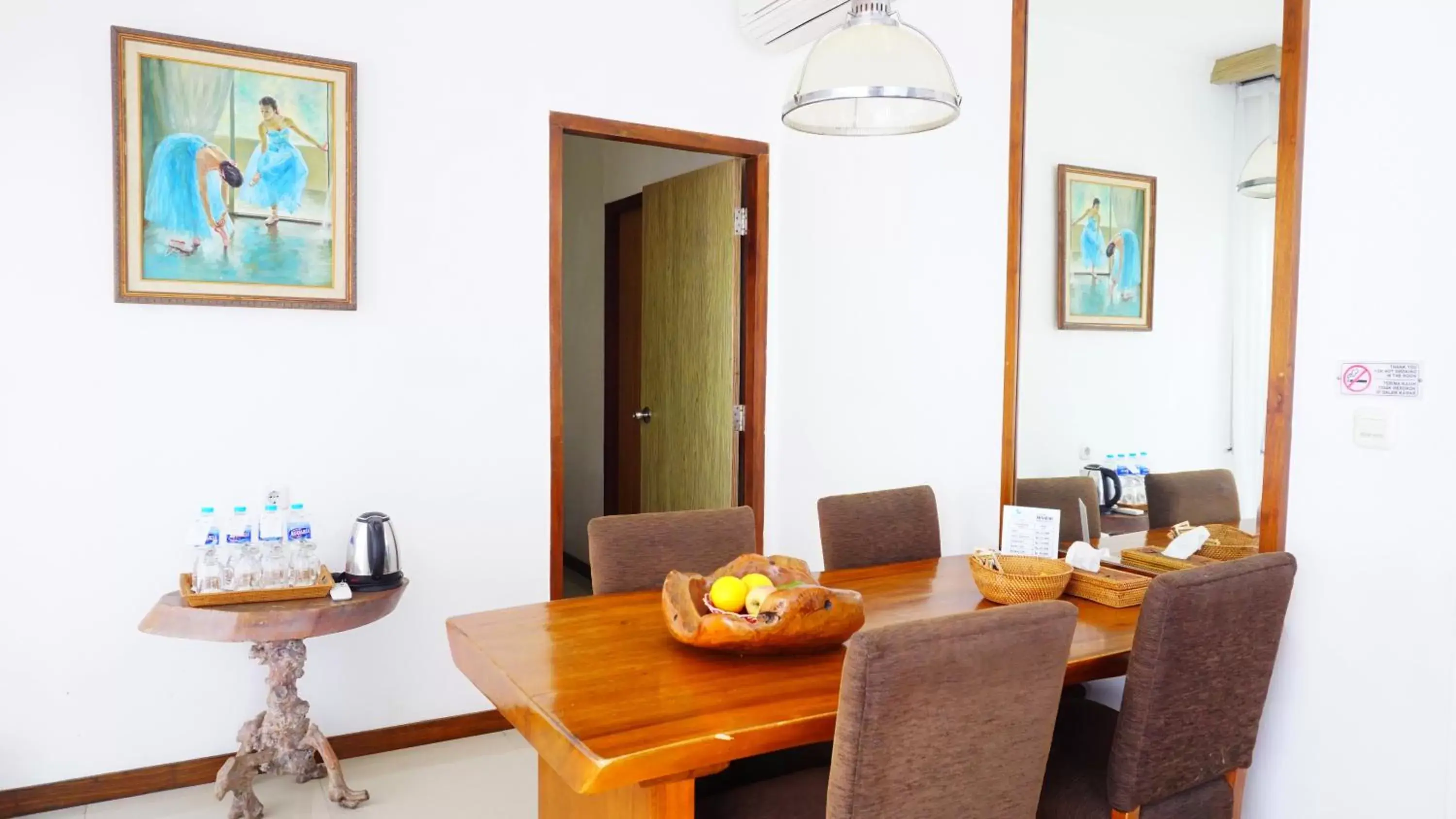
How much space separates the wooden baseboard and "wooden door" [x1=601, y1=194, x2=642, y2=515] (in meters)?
1.71

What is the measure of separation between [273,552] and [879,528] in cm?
171

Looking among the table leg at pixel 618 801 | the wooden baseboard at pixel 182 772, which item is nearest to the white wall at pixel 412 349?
the wooden baseboard at pixel 182 772

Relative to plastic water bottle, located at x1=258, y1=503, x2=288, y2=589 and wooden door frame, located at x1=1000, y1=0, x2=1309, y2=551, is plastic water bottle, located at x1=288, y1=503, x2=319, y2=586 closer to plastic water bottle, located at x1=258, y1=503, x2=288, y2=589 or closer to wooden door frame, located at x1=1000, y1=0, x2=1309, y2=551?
plastic water bottle, located at x1=258, y1=503, x2=288, y2=589

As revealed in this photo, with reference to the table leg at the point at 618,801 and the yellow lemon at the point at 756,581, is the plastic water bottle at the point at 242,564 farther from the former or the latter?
the yellow lemon at the point at 756,581

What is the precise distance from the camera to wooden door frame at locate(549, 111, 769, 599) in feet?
11.3

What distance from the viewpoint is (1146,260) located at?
8.21ft

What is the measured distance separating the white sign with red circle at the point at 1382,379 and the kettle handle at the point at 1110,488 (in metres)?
0.70

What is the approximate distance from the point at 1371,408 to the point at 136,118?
10.3 ft

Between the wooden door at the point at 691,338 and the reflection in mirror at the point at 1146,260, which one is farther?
the wooden door at the point at 691,338

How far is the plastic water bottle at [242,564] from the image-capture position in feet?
8.80

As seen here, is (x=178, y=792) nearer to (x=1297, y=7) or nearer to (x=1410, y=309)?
(x=1410, y=309)

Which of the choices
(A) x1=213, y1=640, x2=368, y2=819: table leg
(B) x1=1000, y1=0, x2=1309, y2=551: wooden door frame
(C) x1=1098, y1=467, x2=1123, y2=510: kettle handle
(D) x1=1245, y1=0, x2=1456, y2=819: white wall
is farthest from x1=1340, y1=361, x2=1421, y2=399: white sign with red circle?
(A) x1=213, y1=640, x2=368, y2=819: table leg

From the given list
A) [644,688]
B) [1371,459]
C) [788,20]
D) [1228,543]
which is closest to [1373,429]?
[1371,459]

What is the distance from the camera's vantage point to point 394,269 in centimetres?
318
